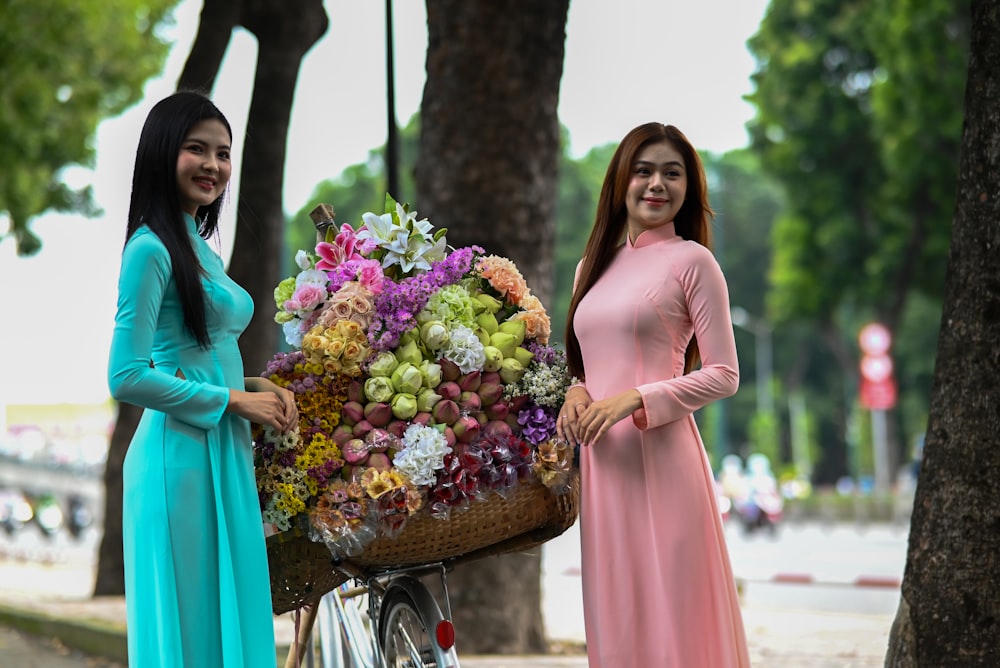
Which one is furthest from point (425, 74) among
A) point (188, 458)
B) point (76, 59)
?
point (76, 59)

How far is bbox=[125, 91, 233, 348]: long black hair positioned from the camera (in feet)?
11.2

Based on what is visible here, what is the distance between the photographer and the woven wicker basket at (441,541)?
142 inches

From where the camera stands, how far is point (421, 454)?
3.52 metres

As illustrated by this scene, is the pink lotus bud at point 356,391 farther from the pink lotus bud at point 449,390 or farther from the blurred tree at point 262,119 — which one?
the blurred tree at point 262,119

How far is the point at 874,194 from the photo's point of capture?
2848cm

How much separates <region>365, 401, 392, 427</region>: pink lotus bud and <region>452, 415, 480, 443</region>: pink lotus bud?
0.18 metres

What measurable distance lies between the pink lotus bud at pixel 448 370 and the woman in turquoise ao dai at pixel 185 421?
426mm

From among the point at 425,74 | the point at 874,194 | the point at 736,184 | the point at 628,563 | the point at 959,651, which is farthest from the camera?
the point at 736,184

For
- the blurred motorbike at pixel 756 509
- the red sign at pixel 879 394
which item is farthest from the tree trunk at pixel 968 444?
the red sign at pixel 879 394

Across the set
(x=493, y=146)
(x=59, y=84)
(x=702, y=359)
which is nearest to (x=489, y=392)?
(x=702, y=359)

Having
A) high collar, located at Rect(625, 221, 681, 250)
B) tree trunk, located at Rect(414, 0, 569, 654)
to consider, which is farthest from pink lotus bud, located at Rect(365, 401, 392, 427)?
tree trunk, located at Rect(414, 0, 569, 654)

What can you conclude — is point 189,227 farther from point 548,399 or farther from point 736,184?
point 736,184

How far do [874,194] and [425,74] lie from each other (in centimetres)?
2231

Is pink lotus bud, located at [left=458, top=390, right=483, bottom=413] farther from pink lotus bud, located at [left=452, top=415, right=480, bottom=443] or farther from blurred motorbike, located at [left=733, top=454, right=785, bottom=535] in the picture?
blurred motorbike, located at [left=733, top=454, right=785, bottom=535]
